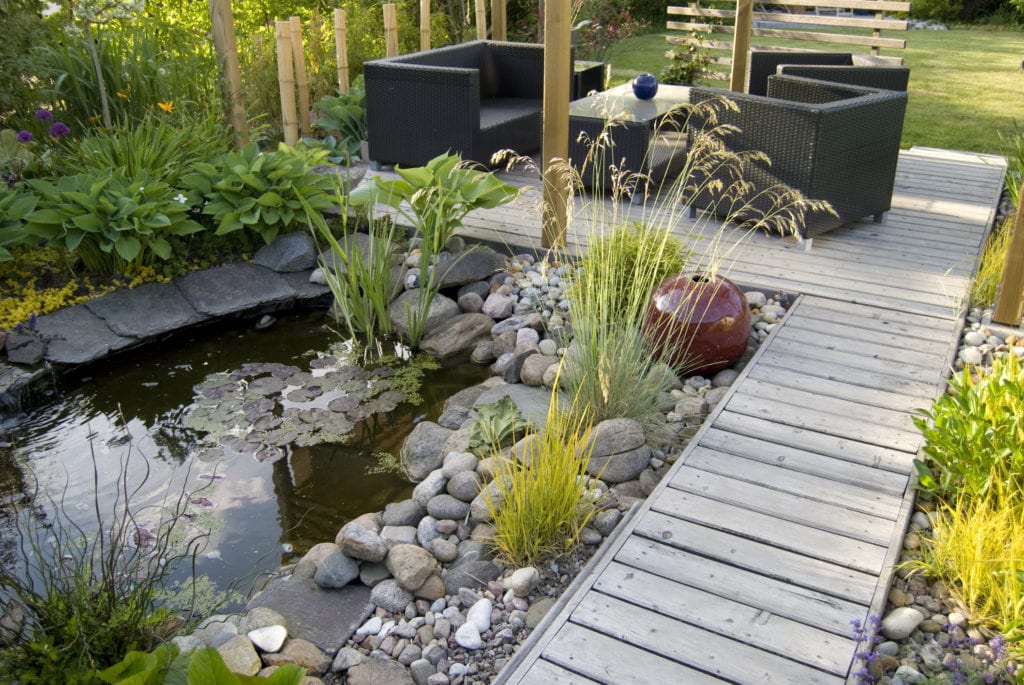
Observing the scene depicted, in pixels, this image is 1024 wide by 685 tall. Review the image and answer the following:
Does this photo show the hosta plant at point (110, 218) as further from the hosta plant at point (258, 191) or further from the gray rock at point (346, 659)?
the gray rock at point (346, 659)

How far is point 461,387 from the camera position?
4.59 meters

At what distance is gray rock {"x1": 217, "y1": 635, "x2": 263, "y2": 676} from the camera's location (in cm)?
258

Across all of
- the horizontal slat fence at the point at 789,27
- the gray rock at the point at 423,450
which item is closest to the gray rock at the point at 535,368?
the gray rock at the point at 423,450

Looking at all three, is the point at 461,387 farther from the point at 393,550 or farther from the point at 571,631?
the point at 571,631

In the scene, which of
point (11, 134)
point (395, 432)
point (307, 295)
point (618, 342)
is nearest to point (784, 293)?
point (618, 342)

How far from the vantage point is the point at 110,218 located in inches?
196

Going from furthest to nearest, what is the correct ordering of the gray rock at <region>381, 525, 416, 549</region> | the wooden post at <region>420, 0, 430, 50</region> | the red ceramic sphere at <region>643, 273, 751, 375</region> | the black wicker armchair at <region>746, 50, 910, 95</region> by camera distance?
1. the wooden post at <region>420, 0, 430, 50</region>
2. the black wicker armchair at <region>746, 50, 910, 95</region>
3. the red ceramic sphere at <region>643, 273, 751, 375</region>
4. the gray rock at <region>381, 525, 416, 549</region>

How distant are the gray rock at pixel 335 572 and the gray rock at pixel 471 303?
7.39 feet

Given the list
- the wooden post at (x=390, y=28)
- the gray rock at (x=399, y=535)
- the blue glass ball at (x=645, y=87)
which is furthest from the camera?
the wooden post at (x=390, y=28)

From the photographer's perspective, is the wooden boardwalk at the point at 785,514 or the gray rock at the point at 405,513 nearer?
the wooden boardwalk at the point at 785,514

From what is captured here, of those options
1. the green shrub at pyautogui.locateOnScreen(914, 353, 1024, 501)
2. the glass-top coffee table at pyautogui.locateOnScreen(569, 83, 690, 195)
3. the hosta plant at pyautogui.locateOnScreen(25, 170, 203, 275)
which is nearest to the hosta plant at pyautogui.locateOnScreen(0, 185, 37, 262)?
the hosta plant at pyautogui.locateOnScreen(25, 170, 203, 275)

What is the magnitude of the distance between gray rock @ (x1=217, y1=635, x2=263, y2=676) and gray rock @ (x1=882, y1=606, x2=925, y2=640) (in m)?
1.72

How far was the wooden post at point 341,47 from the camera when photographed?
24.3 feet

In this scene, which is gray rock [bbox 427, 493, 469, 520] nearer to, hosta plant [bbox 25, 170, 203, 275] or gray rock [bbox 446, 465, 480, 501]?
gray rock [bbox 446, 465, 480, 501]
